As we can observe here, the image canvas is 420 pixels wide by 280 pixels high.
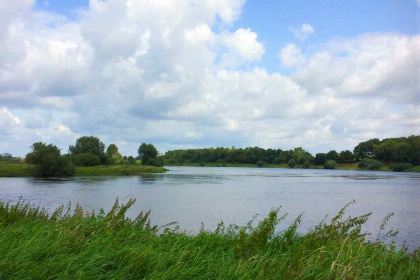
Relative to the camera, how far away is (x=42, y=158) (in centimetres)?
7181

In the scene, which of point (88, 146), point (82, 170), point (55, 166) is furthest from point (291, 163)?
point (55, 166)

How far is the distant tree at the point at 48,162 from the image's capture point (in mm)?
71312

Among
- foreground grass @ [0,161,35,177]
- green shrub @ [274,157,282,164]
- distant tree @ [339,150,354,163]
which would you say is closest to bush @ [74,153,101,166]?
foreground grass @ [0,161,35,177]

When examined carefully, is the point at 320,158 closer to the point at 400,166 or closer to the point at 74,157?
the point at 400,166

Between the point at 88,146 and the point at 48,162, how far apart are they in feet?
153

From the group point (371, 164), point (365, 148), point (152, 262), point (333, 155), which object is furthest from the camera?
point (333, 155)

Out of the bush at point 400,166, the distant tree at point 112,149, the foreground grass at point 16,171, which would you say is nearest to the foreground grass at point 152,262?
the foreground grass at point 16,171

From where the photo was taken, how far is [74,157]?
9425cm

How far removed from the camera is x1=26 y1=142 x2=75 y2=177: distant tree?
71312 millimetres

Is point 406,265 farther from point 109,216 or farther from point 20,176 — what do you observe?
point 20,176

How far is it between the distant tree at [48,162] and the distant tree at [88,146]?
38.0 metres

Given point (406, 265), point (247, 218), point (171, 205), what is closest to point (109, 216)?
point (406, 265)

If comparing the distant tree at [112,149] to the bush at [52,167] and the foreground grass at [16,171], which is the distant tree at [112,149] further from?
the foreground grass at [16,171]

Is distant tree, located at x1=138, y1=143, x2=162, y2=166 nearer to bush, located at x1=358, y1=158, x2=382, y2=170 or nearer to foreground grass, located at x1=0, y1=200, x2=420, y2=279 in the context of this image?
bush, located at x1=358, y1=158, x2=382, y2=170
